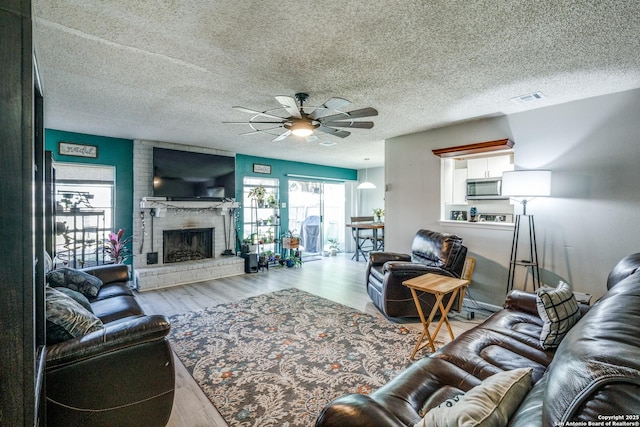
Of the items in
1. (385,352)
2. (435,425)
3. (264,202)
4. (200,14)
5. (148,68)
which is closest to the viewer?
(435,425)

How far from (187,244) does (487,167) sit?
609 centimetres

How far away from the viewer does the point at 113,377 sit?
159cm

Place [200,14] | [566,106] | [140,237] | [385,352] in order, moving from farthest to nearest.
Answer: [140,237] → [566,106] → [385,352] → [200,14]

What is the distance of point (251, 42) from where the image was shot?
208 cm

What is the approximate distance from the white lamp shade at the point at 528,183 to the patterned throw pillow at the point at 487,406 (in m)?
2.73

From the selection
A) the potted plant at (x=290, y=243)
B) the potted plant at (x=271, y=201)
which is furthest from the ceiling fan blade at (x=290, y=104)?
the potted plant at (x=290, y=243)

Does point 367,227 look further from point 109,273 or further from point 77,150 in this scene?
point 77,150

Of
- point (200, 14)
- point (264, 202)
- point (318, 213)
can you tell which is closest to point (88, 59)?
point (200, 14)

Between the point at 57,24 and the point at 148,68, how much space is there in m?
0.64

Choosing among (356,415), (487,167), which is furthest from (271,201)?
(356,415)

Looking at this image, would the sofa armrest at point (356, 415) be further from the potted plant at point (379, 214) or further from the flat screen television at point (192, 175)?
the potted plant at point (379, 214)

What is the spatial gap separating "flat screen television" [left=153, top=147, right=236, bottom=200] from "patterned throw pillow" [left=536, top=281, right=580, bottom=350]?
551 cm

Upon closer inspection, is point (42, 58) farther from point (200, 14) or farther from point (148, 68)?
point (200, 14)

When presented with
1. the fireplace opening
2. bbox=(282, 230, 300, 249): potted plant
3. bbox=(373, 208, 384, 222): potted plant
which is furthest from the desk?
the fireplace opening
